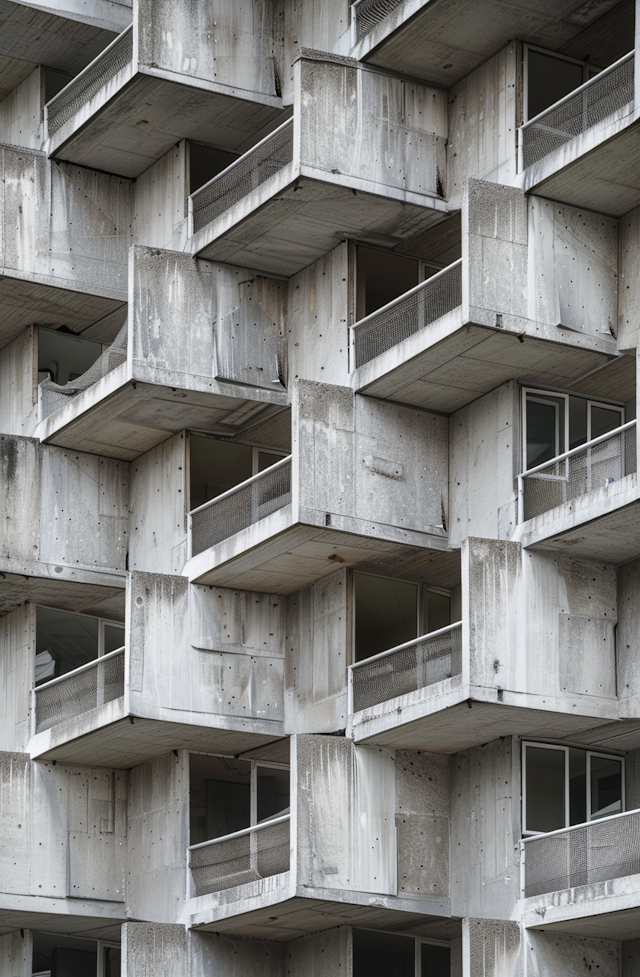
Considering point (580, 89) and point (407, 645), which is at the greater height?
point (580, 89)

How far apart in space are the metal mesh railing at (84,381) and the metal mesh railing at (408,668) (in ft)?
26.6

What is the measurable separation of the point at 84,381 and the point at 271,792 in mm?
9190

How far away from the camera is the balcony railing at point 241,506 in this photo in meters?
36.5

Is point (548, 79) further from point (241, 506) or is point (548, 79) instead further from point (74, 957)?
point (74, 957)

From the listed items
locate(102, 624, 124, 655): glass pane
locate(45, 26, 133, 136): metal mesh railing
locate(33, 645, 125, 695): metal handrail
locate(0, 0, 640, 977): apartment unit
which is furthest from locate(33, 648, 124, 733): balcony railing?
locate(45, 26, 133, 136): metal mesh railing

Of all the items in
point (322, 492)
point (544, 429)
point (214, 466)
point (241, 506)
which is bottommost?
point (322, 492)

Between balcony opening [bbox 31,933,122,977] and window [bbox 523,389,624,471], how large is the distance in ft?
44.8

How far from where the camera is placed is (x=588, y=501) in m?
32.0

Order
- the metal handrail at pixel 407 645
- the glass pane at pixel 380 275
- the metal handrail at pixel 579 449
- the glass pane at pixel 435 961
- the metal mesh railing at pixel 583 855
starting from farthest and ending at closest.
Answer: the glass pane at pixel 380 275 → the glass pane at pixel 435 961 → the metal handrail at pixel 407 645 → the metal handrail at pixel 579 449 → the metal mesh railing at pixel 583 855

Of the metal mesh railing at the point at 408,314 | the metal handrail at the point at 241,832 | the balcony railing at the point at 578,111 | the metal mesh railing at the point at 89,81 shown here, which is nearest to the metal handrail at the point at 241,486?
the metal mesh railing at the point at 408,314

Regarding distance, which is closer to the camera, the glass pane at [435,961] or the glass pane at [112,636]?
the glass pane at [435,961]

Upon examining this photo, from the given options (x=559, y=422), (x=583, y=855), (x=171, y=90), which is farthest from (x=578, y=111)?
(x=583, y=855)

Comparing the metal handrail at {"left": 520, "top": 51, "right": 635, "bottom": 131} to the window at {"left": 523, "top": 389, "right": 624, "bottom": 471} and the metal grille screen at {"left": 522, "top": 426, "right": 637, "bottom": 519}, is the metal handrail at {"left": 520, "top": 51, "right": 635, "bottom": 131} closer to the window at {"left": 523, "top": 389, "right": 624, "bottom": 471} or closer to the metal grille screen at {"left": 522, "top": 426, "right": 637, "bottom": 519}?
the window at {"left": 523, "top": 389, "right": 624, "bottom": 471}

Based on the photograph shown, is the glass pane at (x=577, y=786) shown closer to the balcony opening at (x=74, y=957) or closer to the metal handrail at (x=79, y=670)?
the metal handrail at (x=79, y=670)
